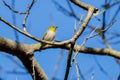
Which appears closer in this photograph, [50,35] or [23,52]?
[23,52]

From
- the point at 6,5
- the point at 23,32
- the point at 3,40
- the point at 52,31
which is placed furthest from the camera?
the point at 52,31

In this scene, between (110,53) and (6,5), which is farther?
(110,53)

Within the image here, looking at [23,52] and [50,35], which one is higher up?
[50,35]


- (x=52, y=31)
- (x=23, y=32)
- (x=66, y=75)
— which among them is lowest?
(x=66, y=75)

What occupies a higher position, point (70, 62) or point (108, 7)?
point (108, 7)

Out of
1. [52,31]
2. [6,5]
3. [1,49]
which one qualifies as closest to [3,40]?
[1,49]

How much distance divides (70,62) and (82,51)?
1229 mm

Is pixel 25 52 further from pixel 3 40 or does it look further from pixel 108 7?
pixel 108 7

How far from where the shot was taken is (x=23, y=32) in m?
2.00

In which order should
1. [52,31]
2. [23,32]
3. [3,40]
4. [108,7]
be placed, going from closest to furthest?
[23,32]
[3,40]
[108,7]
[52,31]

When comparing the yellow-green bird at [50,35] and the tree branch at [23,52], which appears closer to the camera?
the tree branch at [23,52]

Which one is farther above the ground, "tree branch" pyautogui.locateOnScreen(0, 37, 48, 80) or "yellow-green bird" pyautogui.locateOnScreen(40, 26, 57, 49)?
"yellow-green bird" pyautogui.locateOnScreen(40, 26, 57, 49)

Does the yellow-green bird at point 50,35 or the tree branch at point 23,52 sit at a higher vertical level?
the yellow-green bird at point 50,35

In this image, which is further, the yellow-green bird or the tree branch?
the yellow-green bird
